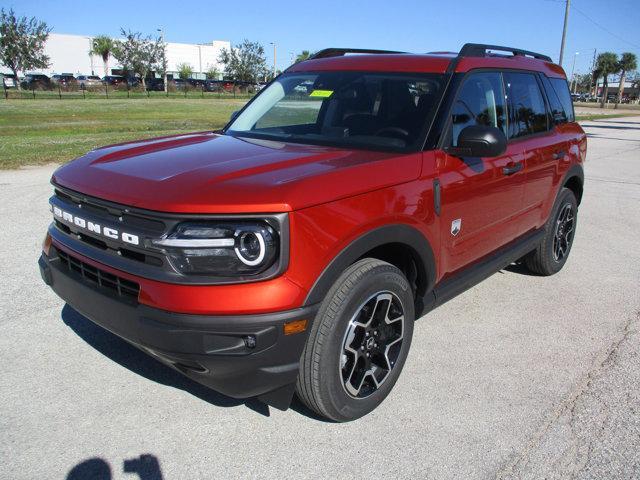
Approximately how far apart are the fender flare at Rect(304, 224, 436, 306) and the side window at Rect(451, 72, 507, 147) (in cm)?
71

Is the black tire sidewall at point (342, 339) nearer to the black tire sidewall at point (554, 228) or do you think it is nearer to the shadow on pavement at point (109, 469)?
the shadow on pavement at point (109, 469)

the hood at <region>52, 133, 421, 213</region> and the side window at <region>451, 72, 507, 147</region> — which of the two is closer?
the hood at <region>52, 133, 421, 213</region>

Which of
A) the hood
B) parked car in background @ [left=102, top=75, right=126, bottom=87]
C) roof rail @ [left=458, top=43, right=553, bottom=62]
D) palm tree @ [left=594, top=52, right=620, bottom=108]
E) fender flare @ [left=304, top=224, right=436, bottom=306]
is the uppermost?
palm tree @ [left=594, top=52, right=620, bottom=108]

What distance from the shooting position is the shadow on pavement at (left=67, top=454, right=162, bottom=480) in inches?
97.7

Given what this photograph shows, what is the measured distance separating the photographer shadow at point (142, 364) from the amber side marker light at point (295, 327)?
2.68 feet

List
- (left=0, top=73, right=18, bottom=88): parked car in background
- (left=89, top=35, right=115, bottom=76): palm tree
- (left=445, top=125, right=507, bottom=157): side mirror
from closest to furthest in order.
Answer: (left=445, top=125, right=507, bottom=157): side mirror, (left=0, top=73, right=18, bottom=88): parked car in background, (left=89, top=35, right=115, bottom=76): palm tree

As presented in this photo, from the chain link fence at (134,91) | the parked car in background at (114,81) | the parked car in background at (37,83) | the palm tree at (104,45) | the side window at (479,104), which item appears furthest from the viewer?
the palm tree at (104,45)

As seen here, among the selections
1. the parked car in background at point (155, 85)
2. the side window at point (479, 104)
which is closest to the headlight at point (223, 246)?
the side window at point (479, 104)

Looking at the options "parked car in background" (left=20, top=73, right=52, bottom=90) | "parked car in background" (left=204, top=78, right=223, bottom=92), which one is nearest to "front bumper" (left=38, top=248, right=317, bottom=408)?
"parked car in background" (left=20, top=73, right=52, bottom=90)

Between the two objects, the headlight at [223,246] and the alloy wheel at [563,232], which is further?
the alloy wheel at [563,232]

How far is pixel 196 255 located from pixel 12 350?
1.99m

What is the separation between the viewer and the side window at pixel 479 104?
3.42m

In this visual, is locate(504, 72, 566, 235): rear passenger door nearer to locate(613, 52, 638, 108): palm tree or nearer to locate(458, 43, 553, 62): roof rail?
locate(458, 43, 553, 62): roof rail

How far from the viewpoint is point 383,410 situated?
3061 millimetres
